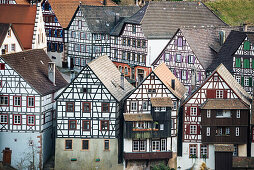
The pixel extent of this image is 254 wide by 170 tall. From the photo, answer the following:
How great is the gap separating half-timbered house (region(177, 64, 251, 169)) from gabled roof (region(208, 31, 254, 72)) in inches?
584

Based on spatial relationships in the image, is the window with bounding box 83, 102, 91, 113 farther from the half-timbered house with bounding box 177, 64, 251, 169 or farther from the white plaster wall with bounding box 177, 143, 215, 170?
the white plaster wall with bounding box 177, 143, 215, 170

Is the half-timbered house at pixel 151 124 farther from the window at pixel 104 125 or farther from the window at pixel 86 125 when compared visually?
the window at pixel 86 125

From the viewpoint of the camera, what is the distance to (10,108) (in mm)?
107500

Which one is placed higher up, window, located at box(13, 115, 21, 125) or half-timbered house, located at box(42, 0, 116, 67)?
half-timbered house, located at box(42, 0, 116, 67)

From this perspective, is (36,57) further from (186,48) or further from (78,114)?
(186,48)

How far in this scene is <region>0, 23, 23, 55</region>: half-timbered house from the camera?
394ft

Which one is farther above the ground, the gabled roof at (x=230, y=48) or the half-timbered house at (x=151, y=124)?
the gabled roof at (x=230, y=48)

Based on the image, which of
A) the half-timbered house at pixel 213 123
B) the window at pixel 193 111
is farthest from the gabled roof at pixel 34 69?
the window at pixel 193 111

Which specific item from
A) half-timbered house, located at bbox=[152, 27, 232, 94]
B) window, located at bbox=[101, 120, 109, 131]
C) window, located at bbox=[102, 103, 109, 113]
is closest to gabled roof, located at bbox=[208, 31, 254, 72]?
half-timbered house, located at bbox=[152, 27, 232, 94]

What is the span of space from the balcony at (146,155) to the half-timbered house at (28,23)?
3137cm

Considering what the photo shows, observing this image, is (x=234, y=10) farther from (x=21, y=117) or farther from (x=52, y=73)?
(x=21, y=117)

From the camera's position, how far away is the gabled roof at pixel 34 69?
4242 inches

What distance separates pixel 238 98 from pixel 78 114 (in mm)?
16858

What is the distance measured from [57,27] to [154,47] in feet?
61.5
